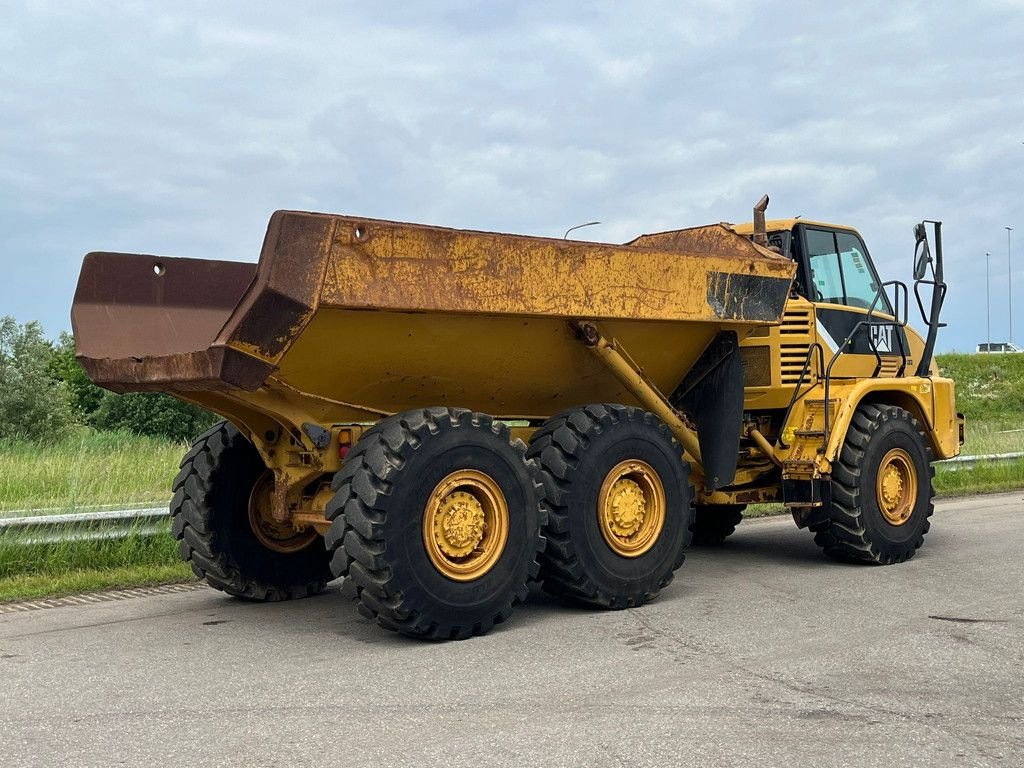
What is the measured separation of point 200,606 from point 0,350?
27086 mm

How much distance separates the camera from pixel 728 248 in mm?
8516

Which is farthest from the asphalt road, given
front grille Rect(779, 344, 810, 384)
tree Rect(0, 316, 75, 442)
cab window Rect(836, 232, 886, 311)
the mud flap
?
tree Rect(0, 316, 75, 442)

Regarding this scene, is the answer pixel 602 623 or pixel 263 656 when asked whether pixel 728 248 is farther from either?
pixel 263 656

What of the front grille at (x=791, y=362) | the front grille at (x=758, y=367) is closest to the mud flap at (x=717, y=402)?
the front grille at (x=758, y=367)

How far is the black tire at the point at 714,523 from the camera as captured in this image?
9.95 metres

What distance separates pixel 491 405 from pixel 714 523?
344 centimetres

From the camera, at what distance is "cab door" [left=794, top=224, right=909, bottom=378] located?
9.03 m

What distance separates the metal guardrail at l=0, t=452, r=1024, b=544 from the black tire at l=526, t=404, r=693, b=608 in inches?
131

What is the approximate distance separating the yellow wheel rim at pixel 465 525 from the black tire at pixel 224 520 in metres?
1.67

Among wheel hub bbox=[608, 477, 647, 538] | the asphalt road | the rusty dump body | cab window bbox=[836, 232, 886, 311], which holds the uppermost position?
cab window bbox=[836, 232, 886, 311]

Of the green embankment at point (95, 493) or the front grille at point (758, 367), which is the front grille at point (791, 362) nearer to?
the front grille at point (758, 367)

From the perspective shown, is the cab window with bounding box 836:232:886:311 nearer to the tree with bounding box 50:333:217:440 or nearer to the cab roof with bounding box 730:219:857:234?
the cab roof with bounding box 730:219:857:234

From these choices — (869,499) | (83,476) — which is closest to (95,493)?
(83,476)

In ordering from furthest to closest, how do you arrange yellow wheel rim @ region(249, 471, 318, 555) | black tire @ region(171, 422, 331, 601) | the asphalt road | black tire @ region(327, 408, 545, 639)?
yellow wheel rim @ region(249, 471, 318, 555), black tire @ region(171, 422, 331, 601), black tire @ region(327, 408, 545, 639), the asphalt road
